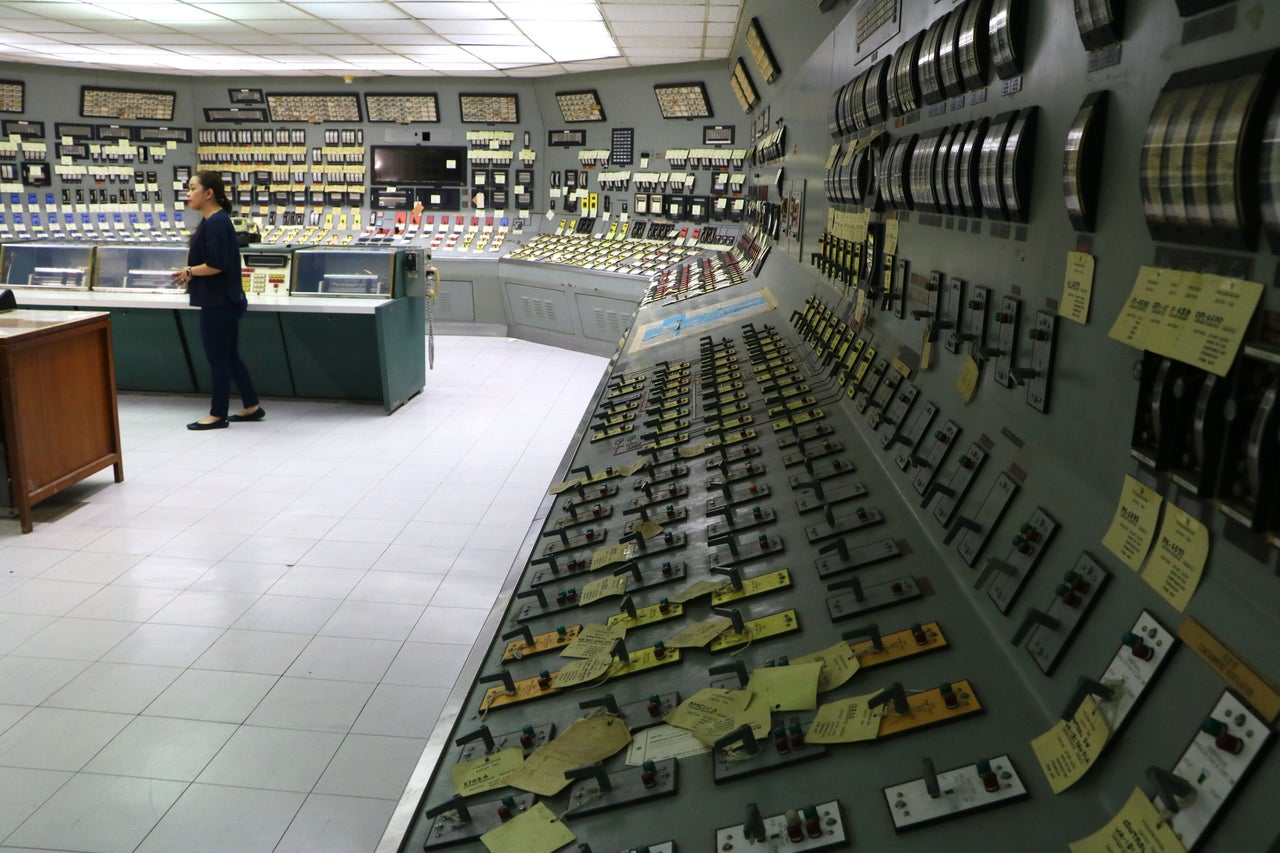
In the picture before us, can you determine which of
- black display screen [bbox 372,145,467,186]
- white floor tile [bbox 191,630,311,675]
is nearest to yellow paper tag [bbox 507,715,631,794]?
white floor tile [bbox 191,630,311,675]

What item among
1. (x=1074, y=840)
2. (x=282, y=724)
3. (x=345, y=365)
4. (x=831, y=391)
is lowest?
(x=282, y=724)

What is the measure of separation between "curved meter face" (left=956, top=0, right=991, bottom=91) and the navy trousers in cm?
589

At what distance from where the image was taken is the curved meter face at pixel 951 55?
185 centimetres

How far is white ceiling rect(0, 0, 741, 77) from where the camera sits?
21.3 ft

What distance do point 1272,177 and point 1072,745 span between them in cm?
66

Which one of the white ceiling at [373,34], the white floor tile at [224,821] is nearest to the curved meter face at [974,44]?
the white floor tile at [224,821]

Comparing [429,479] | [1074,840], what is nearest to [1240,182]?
[1074,840]

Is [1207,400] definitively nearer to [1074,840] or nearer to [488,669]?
[1074,840]

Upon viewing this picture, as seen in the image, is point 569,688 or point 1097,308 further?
point 569,688

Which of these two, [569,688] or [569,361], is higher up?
[569,688]

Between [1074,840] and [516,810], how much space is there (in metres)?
0.75

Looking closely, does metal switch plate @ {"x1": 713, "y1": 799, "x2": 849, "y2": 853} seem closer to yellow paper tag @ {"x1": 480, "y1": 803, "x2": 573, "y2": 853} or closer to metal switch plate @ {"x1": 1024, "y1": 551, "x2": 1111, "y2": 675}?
yellow paper tag @ {"x1": 480, "y1": 803, "x2": 573, "y2": 853}

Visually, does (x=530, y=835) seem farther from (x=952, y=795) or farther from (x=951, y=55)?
(x=951, y=55)

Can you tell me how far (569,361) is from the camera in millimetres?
9562
